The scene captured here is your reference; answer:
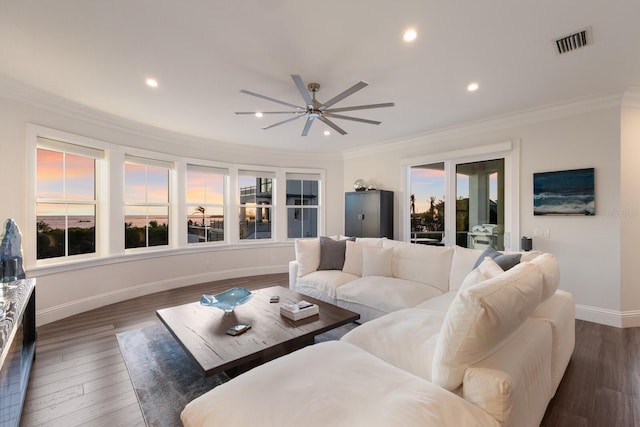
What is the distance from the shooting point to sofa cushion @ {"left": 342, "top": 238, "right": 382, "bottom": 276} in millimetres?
3818

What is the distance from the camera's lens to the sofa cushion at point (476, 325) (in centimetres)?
121

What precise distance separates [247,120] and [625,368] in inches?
189

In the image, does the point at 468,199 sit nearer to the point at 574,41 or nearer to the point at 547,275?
the point at 574,41

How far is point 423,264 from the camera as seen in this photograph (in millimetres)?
3307

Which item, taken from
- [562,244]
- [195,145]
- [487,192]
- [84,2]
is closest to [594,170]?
[562,244]

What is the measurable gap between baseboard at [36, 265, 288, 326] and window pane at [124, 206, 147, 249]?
678mm

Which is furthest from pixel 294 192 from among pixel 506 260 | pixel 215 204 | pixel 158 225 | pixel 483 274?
pixel 483 274

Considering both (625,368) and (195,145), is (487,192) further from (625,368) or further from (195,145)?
(195,145)

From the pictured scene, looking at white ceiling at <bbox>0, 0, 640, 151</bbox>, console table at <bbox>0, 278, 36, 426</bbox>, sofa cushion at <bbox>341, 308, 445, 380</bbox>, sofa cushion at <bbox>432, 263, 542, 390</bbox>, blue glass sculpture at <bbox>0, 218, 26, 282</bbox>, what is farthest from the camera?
blue glass sculpture at <bbox>0, 218, 26, 282</bbox>

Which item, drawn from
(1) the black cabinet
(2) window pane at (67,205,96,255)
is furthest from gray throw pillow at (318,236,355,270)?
(2) window pane at (67,205,96,255)

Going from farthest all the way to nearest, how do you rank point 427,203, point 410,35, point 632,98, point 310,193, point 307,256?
point 310,193 → point 427,203 → point 307,256 → point 632,98 → point 410,35

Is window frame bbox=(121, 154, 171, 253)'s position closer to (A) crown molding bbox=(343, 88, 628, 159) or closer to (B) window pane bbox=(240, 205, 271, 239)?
(B) window pane bbox=(240, 205, 271, 239)

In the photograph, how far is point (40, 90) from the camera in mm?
3131

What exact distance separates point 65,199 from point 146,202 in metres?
1.05
